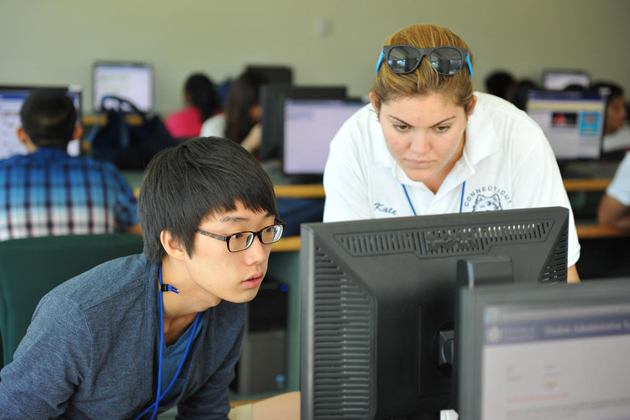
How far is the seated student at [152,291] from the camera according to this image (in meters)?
1.13

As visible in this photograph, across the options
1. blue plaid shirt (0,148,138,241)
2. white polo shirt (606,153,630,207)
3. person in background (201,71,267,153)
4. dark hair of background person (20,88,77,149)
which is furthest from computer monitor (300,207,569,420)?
person in background (201,71,267,153)

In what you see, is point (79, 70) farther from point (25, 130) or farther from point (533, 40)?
point (533, 40)

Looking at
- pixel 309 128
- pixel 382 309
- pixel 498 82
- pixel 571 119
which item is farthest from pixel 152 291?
pixel 498 82

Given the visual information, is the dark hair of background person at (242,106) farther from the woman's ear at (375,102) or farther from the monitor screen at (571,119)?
the woman's ear at (375,102)

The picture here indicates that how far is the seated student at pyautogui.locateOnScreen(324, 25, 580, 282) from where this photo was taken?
1.28 meters

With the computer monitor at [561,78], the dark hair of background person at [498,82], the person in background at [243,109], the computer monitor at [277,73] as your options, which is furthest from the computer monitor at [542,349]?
the computer monitor at [561,78]

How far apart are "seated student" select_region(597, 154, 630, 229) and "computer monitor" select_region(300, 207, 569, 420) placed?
229 cm

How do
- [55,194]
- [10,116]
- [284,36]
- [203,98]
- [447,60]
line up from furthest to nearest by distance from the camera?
[284,36] → [203,98] → [10,116] → [55,194] → [447,60]

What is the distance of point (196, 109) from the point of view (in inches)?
225

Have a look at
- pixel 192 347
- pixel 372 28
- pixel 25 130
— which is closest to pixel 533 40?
pixel 372 28

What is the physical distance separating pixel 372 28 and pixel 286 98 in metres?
4.24

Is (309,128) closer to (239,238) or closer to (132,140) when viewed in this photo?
(132,140)

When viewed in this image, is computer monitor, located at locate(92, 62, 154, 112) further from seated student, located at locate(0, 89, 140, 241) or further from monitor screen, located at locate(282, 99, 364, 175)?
seated student, located at locate(0, 89, 140, 241)

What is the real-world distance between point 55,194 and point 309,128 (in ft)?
5.37
